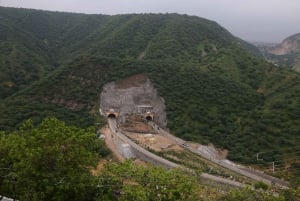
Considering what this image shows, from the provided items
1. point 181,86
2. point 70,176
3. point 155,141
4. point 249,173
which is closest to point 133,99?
point 181,86

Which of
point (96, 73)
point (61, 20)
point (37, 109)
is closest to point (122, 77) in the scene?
point (96, 73)

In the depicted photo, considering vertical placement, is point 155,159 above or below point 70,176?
below

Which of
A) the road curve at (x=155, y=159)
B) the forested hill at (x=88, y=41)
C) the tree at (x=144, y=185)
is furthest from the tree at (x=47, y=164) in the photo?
the forested hill at (x=88, y=41)

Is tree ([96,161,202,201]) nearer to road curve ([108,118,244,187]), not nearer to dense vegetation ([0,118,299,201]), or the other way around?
dense vegetation ([0,118,299,201])

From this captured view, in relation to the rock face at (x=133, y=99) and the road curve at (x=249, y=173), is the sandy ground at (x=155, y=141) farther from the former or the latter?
the rock face at (x=133, y=99)

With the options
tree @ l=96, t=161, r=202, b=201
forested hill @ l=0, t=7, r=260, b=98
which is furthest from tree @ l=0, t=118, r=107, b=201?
forested hill @ l=0, t=7, r=260, b=98

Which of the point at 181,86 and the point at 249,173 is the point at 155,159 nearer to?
the point at 249,173
